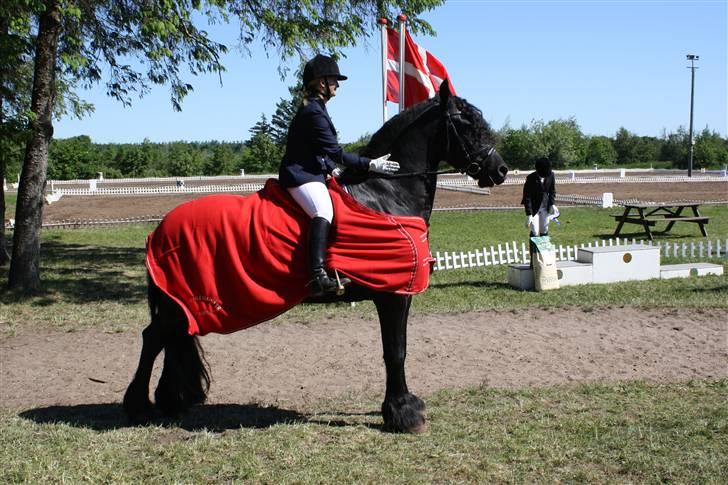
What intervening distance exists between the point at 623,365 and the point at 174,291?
4.94m

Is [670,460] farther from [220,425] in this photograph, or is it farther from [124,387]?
[124,387]

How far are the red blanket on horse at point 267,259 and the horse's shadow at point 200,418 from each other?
0.97 meters

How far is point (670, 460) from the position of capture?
185 inches

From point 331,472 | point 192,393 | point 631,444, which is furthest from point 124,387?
point 631,444

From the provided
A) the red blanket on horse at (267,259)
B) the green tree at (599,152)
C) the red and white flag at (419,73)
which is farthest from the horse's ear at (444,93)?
the green tree at (599,152)

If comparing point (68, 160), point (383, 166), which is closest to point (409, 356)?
point (383, 166)

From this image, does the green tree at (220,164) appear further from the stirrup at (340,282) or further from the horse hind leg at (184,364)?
the stirrup at (340,282)

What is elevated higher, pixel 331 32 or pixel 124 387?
pixel 331 32

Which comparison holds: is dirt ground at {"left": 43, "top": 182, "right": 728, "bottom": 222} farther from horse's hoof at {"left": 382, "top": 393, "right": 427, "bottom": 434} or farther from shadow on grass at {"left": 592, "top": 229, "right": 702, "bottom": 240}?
horse's hoof at {"left": 382, "top": 393, "right": 427, "bottom": 434}

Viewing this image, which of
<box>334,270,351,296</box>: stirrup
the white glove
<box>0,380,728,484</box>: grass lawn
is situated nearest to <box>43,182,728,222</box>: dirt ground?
<box>0,380,728,484</box>: grass lawn

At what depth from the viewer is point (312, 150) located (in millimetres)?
5387

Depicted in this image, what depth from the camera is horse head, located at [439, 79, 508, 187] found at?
552 centimetres

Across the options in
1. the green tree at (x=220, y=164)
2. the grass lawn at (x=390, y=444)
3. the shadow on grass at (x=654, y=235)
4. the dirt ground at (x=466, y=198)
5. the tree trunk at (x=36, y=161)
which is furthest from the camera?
the green tree at (x=220, y=164)

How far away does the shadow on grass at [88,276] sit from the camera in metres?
12.3
